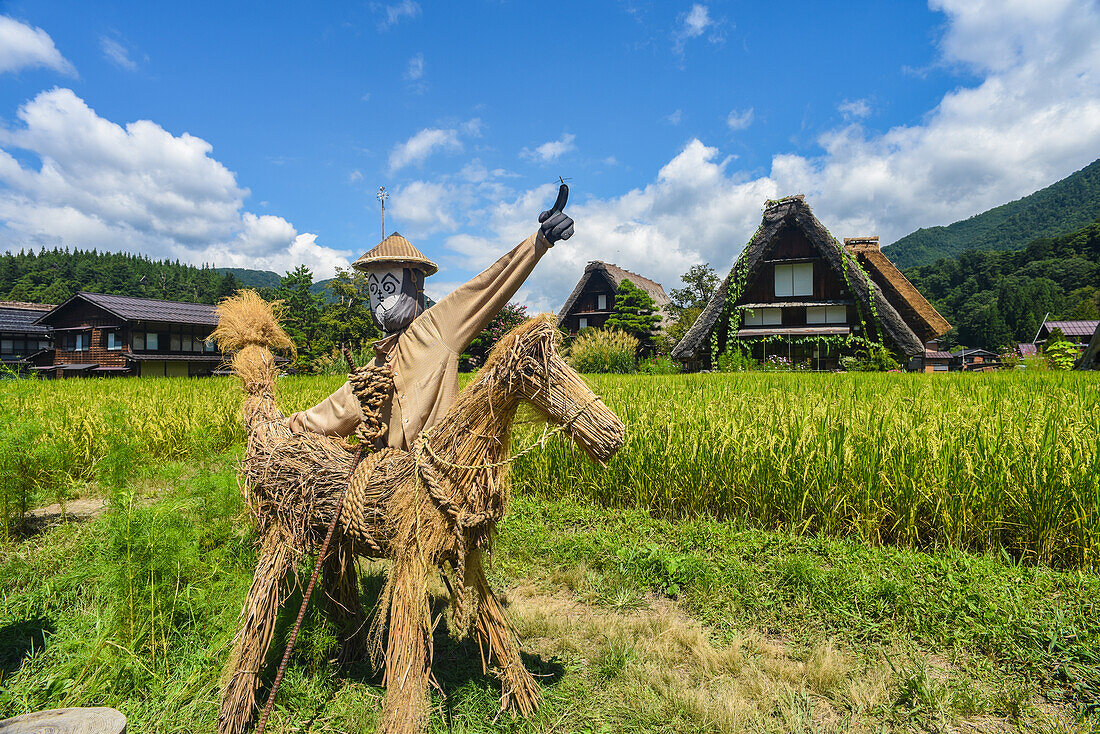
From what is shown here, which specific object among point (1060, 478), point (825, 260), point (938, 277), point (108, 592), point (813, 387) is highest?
point (938, 277)

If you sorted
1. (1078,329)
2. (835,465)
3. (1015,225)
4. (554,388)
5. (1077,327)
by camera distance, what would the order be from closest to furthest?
1. (554,388)
2. (835,465)
3. (1078,329)
4. (1077,327)
5. (1015,225)

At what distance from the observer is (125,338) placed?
963 inches

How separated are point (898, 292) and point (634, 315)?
10.6 metres

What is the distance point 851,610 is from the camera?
8.77ft

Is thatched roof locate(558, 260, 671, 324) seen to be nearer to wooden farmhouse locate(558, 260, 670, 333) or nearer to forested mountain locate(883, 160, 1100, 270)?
wooden farmhouse locate(558, 260, 670, 333)

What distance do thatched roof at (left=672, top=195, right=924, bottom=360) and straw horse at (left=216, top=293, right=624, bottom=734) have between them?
49.0ft

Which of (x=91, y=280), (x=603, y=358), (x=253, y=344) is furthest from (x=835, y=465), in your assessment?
(x=91, y=280)

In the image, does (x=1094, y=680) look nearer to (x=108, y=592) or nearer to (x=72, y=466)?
(x=108, y=592)

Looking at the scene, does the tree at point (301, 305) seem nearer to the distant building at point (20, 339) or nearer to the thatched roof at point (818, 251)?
the distant building at point (20, 339)

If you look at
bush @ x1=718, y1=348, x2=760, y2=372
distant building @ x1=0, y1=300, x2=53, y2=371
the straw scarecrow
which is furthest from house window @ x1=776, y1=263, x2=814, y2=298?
distant building @ x1=0, y1=300, x2=53, y2=371

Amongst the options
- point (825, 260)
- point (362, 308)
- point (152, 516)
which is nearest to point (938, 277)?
point (825, 260)

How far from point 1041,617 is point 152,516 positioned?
4365mm

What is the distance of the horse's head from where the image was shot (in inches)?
62.9

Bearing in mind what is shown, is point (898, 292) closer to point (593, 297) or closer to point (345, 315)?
point (593, 297)
